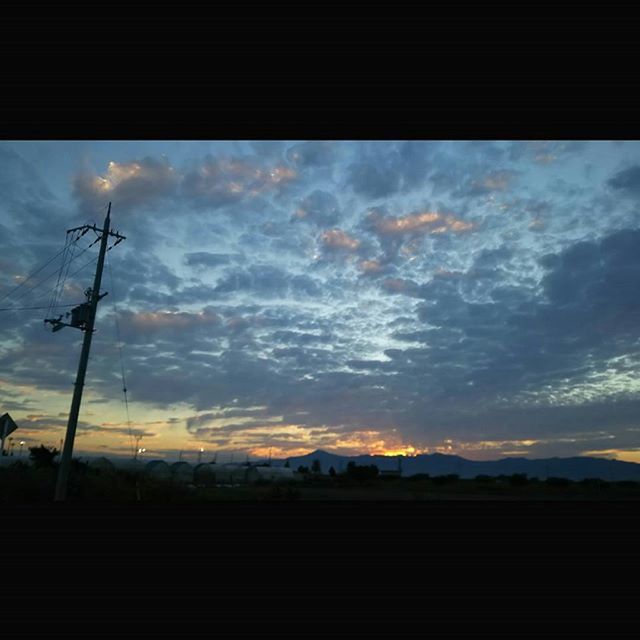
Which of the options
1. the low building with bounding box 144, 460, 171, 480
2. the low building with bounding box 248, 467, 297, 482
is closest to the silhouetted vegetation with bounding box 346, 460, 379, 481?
the low building with bounding box 248, 467, 297, 482

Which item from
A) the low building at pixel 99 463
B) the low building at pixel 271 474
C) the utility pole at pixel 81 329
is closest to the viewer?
the utility pole at pixel 81 329

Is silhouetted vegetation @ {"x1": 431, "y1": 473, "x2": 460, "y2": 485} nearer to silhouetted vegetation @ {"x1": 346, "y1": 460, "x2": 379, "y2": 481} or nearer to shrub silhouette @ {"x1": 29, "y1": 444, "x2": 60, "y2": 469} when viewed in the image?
silhouetted vegetation @ {"x1": 346, "y1": 460, "x2": 379, "y2": 481}

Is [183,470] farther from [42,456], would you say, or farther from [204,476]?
[42,456]

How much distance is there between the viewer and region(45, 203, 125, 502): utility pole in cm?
1079

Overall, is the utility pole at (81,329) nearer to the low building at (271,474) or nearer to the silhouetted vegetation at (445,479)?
the low building at (271,474)

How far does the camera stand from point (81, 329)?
12.1m

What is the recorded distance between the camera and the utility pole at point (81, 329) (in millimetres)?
10789

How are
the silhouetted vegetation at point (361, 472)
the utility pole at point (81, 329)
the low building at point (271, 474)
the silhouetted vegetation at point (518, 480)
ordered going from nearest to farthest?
1. the utility pole at point (81, 329)
2. the low building at point (271, 474)
3. the silhouetted vegetation at point (518, 480)
4. the silhouetted vegetation at point (361, 472)

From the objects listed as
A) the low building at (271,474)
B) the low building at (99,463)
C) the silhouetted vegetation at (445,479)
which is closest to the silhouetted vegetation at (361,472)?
the silhouetted vegetation at (445,479)

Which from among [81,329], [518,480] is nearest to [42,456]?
[81,329]

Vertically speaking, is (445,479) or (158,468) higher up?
(158,468)
